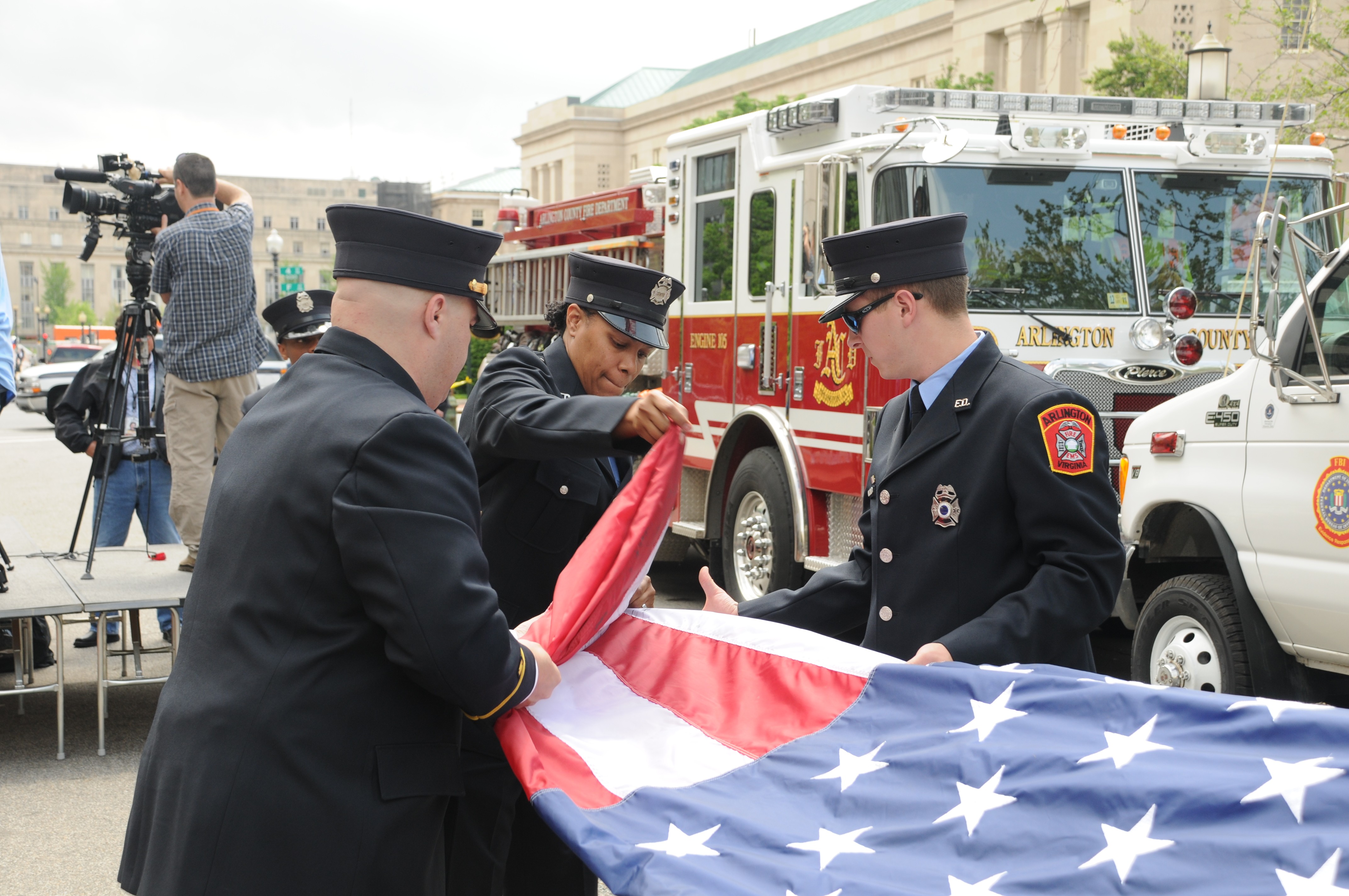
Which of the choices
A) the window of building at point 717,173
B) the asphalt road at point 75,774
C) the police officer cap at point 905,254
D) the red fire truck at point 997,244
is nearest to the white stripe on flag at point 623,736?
the police officer cap at point 905,254

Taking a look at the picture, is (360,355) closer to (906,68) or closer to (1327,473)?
(1327,473)

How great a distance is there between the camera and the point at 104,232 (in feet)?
389

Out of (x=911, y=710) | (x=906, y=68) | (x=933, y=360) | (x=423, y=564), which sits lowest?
(x=911, y=710)

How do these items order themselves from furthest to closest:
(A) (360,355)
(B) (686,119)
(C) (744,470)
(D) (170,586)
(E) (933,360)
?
(B) (686,119), (C) (744,470), (D) (170,586), (E) (933,360), (A) (360,355)

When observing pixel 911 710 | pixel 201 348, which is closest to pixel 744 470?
pixel 201 348

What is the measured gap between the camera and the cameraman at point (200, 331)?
6.45m

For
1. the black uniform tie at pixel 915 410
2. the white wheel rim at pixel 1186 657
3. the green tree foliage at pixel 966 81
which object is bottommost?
the white wheel rim at pixel 1186 657

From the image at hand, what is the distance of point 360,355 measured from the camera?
2320 millimetres

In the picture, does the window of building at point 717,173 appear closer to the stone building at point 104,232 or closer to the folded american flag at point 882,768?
the folded american flag at point 882,768

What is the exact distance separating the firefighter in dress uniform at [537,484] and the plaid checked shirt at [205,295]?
11.4 feet

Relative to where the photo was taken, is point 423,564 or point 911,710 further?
point 911,710

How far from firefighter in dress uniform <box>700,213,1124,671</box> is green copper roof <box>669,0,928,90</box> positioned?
43.5 meters

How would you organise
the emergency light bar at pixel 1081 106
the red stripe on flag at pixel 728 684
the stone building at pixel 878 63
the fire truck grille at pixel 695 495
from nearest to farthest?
1. the red stripe on flag at pixel 728 684
2. the emergency light bar at pixel 1081 106
3. the fire truck grille at pixel 695 495
4. the stone building at pixel 878 63

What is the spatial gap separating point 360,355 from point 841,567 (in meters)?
1.63
